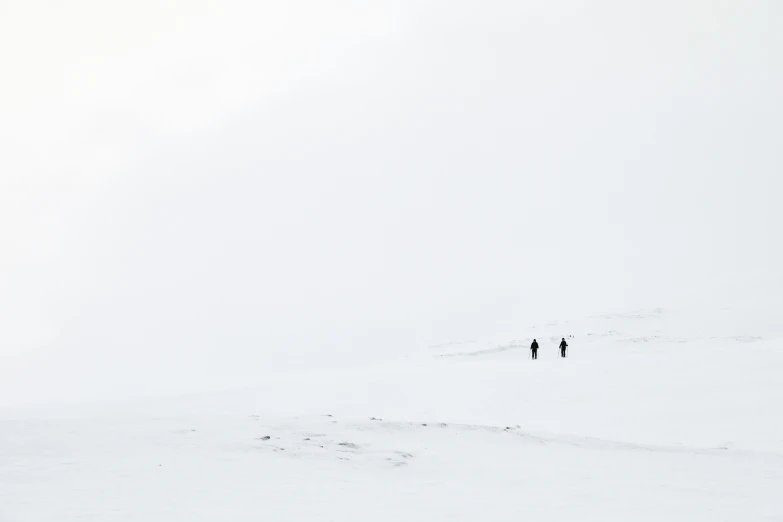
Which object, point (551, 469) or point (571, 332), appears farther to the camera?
point (571, 332)

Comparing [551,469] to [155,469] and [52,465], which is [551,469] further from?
[52,465]

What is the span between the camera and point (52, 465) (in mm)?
11172

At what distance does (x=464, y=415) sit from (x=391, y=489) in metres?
9.74

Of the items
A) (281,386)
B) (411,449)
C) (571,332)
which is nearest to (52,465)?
(411,449)

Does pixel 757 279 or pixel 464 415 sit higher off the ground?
pixel 757 279

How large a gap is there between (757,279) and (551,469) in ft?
181

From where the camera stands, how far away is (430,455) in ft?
45.5

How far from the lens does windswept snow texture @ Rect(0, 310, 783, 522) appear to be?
410 inches

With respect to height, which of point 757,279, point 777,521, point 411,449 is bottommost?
point 777,521

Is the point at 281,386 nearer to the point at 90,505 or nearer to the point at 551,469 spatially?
the point at 551,469

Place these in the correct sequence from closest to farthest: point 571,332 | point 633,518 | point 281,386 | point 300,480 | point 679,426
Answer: point 633,518
point 300,480
point 679,426
point 281,386
point 571,332

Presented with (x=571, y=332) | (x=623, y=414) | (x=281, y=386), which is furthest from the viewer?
(x=571, y=332)

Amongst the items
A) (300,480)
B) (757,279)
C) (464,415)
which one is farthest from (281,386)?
(757,279)

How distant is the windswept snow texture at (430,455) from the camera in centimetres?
1041
